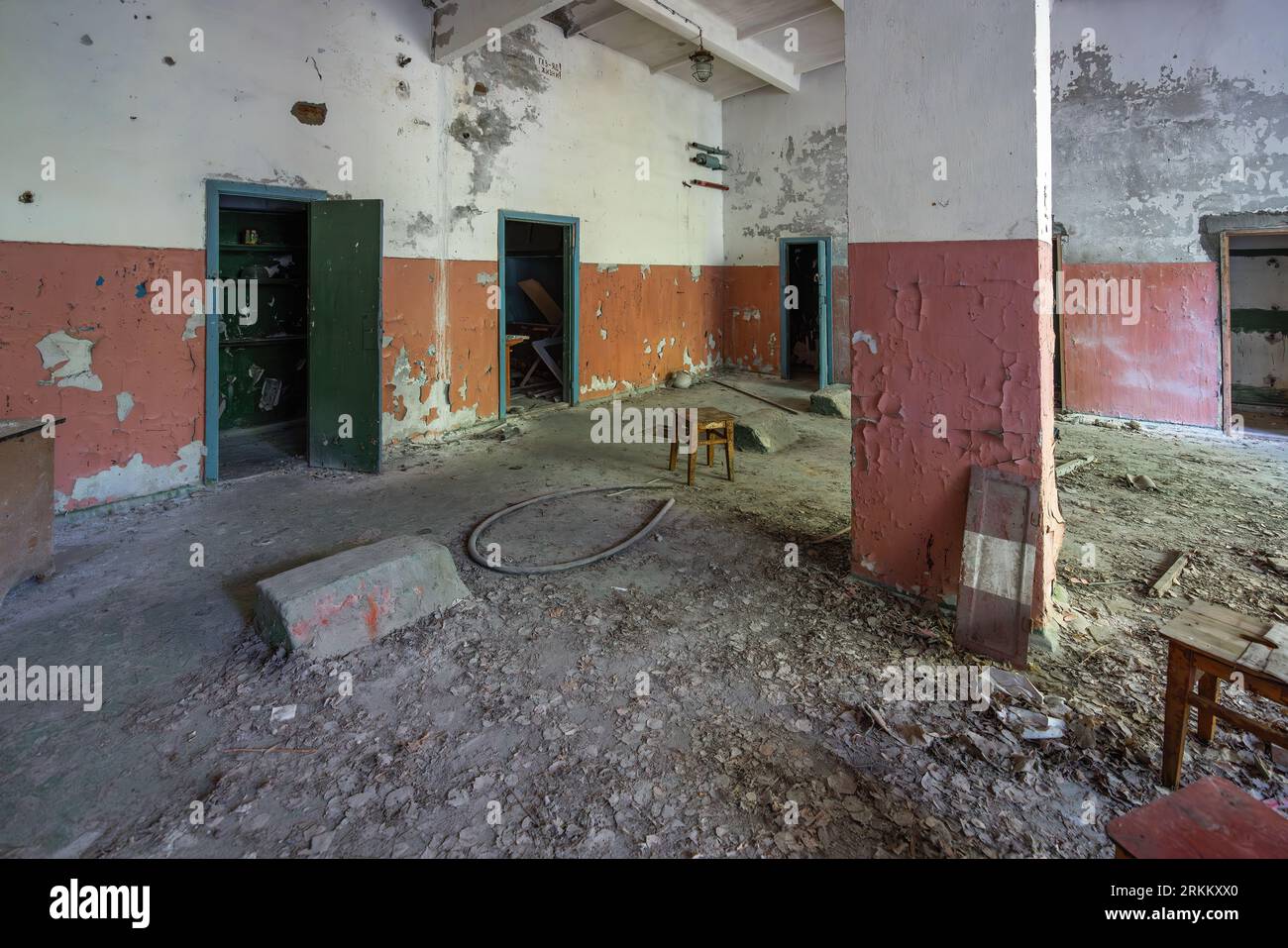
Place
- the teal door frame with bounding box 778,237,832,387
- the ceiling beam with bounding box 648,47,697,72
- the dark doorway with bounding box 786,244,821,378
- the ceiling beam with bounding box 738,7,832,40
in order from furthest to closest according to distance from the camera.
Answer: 1. the dark doorway with bounding box 786,244,821,378
2. the teal door frame with bounding box 778,237,832,387
3. the ceiling beam with bounding box 648,47,697,72
4. the ceiling beam with bounding box 738,7,832,40

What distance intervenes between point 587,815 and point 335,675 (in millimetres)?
1302

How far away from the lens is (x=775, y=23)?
751 centimetres

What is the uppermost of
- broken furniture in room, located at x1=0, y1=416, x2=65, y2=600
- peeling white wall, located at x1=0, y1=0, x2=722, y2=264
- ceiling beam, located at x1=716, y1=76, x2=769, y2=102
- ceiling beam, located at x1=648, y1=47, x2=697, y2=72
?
ceiling beam, located at x1=716, y1=76, x2=769, y2=102

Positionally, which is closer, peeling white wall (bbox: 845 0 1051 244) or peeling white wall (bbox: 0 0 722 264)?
peeling white wall (bbox: 845 0 1051 244)

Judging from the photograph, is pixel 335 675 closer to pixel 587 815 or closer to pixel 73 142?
pixel 587 815

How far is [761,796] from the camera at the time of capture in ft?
6.88

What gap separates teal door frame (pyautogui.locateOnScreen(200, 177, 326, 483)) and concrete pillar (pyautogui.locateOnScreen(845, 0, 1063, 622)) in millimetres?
4301

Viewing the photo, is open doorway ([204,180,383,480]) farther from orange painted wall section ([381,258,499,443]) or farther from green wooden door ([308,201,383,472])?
orange painted wall section ([381,258,499,443])

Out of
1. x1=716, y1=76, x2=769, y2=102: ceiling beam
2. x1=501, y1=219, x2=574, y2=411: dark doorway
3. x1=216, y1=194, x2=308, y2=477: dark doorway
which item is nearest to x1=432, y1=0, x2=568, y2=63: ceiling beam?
x1=216, y1=194, x2=308, y2=477: dark doorway

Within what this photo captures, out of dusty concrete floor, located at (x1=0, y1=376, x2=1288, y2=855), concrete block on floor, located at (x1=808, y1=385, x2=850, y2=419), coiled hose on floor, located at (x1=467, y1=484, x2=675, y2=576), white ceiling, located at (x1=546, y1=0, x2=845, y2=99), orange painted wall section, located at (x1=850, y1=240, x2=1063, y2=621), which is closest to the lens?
dusty concrete floor, located at (x1=0, y1=376, x2=1288, y2=855)

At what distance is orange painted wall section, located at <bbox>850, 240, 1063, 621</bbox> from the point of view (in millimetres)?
2941
